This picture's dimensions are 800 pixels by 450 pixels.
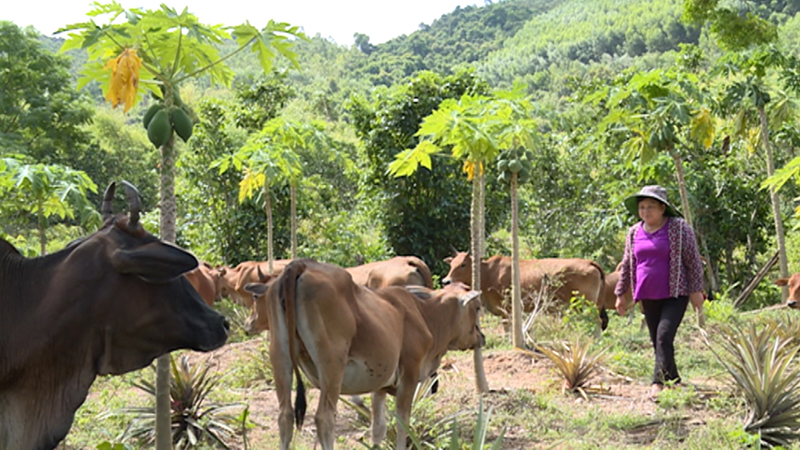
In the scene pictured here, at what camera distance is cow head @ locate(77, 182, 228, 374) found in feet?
9.02

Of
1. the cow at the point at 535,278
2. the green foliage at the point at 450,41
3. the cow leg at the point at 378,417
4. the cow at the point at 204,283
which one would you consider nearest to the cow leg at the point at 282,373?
the cow leg at the point at 378,417

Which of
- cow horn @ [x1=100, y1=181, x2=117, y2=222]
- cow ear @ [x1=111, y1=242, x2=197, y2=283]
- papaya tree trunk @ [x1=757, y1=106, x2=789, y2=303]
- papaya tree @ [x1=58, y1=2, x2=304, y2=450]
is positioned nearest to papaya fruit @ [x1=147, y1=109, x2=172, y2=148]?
papaya tree @ [x1=58, y1=2, x2=304, y2=450]

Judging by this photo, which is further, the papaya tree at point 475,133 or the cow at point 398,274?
the cow at point 398,274

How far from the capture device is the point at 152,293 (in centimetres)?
285

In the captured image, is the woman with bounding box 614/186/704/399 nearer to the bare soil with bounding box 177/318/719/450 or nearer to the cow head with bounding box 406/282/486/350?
the bare soil with bounding box 177/318/719/450

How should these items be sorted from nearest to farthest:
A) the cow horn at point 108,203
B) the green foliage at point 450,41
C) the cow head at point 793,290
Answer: the cow horn at point 108,203, the cow head at point 793,290, the green foliage at point 450,41

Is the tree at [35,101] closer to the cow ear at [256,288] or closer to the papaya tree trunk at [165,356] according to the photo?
the cow ear at [256,288]

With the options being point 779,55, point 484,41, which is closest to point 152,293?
point 779,55

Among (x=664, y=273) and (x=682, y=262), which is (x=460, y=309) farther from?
(x=682, y=262)

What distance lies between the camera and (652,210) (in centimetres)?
737

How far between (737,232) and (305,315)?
14177 millimetres

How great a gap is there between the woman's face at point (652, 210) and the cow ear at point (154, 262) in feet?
18.0

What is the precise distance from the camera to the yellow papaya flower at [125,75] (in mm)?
3863

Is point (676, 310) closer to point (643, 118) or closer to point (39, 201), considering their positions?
point (643, 118)
